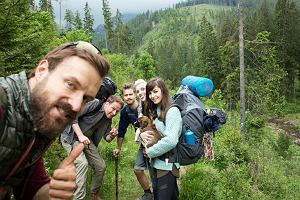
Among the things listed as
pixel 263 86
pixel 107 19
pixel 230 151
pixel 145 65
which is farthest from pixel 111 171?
pixel 107 19

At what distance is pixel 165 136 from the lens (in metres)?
4.43

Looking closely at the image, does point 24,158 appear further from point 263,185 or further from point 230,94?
point 230,94

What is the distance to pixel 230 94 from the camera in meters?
38.0

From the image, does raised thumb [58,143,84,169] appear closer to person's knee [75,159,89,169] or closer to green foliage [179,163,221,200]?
person's knee [75,159,89,169]

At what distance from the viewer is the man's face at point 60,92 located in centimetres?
154

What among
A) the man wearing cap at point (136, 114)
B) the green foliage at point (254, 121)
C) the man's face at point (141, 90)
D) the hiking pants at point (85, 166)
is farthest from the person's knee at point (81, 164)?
the green foliage at point (254, 121)

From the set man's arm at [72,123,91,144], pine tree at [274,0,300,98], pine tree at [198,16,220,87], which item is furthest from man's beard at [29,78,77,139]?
pine tree at [274,0,300,98]

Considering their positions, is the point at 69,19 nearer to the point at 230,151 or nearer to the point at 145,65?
the point at 145,65

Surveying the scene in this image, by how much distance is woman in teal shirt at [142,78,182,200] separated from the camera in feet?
14.5

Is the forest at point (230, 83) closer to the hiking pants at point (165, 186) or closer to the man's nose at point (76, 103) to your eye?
the hiking pants at point (165, 186)

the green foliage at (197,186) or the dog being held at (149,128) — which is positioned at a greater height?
the dog being held at (149,128)

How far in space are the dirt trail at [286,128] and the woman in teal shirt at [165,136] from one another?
30632 millimetres

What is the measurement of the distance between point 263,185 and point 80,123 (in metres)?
8.83

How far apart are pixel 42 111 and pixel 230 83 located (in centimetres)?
3458
